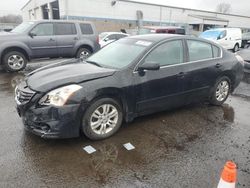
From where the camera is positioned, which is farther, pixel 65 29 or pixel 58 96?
pixel 65 29

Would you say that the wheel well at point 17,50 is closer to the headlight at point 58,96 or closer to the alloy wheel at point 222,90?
the headlight at point 58,96

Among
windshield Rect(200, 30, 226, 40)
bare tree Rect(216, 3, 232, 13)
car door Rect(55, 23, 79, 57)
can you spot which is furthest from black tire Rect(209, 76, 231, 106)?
bare tree Rect(216, 3, 232, 13)

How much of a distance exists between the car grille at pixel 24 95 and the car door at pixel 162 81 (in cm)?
162

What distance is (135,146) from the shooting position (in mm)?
3830

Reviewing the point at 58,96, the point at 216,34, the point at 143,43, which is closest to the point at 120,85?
the point at 58,96

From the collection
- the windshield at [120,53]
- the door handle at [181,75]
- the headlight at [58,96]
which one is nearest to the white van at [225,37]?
the door handle at [181,75]

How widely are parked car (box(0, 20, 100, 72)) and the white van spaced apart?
390 inches

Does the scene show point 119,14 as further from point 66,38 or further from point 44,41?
point 44,41

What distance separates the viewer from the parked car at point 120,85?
11.7 ft

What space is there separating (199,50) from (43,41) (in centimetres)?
630

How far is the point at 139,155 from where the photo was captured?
3586 millimetres

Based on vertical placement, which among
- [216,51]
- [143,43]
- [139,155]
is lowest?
[139,155]

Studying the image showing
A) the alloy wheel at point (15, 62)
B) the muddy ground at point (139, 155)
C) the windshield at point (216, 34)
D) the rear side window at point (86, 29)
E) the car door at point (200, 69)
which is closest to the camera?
the muddy ground at point (139, 155)

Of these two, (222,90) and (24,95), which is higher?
(24,95)
